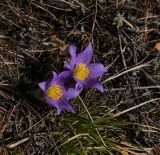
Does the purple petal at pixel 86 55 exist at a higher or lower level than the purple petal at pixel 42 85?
higher

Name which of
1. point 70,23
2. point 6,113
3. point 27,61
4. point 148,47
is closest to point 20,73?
point 27,61

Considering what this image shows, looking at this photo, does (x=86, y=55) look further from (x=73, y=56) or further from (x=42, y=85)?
(x=42, y=85)

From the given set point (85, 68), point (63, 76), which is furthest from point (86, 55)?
point (63, 76)

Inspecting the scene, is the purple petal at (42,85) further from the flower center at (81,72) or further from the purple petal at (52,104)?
the flower center at (81,72)

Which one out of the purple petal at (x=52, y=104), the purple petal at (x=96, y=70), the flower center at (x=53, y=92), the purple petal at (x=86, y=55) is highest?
the purple petal at (x=86, y=55)

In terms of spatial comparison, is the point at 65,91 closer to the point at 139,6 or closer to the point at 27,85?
the point at 27,85

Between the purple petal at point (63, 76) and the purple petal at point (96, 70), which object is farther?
the purple petal at point (96, 70)

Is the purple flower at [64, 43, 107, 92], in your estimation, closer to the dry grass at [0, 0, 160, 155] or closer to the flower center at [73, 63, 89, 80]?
the flower center at [73, 63, 89, 80]

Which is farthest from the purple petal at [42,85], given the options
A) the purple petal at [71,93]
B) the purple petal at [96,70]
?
the purple petal at [96,70]

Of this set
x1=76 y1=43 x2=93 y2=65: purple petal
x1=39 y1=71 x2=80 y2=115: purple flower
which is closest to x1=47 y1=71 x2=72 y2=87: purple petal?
x1=39 y1=71 x2=80 y2=115: purple flower
